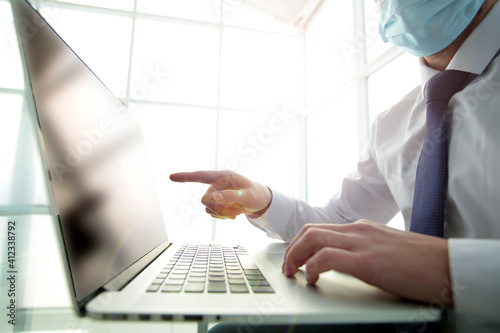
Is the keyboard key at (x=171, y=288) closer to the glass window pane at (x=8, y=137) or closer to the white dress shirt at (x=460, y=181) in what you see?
the white dress shirt at (x=460, y=181)

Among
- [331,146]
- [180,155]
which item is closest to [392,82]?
[331,146]

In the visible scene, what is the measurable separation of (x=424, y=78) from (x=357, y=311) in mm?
713

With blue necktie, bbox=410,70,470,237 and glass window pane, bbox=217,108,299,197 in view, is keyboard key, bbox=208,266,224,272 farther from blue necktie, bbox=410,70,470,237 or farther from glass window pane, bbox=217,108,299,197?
glass window pane, bbox=217,108,299,197

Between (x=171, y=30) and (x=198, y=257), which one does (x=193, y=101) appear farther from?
(x=198, y=257)

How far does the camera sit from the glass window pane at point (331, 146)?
90.4 inches

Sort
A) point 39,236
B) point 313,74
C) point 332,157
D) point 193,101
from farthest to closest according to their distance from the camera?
point 313,74
point 193,101
point 332,157
point 39,236

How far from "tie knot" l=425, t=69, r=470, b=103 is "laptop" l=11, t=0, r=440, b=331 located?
494mm

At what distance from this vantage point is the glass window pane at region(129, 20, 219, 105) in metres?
2.81

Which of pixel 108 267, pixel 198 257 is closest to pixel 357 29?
pixel 198 257

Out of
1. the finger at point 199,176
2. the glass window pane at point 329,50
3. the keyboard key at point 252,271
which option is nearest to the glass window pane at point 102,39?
the glass window pane at point 329,50

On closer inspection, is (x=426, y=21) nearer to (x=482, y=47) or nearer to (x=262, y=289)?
(x=482, y=47)

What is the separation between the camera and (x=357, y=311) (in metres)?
0.27

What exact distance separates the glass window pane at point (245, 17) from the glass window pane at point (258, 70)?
0.09 metres

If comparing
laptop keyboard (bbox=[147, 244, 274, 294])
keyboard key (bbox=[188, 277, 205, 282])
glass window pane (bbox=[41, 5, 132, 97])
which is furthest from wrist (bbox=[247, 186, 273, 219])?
glass window pane (bbox=[41, 5, 132, 97])
